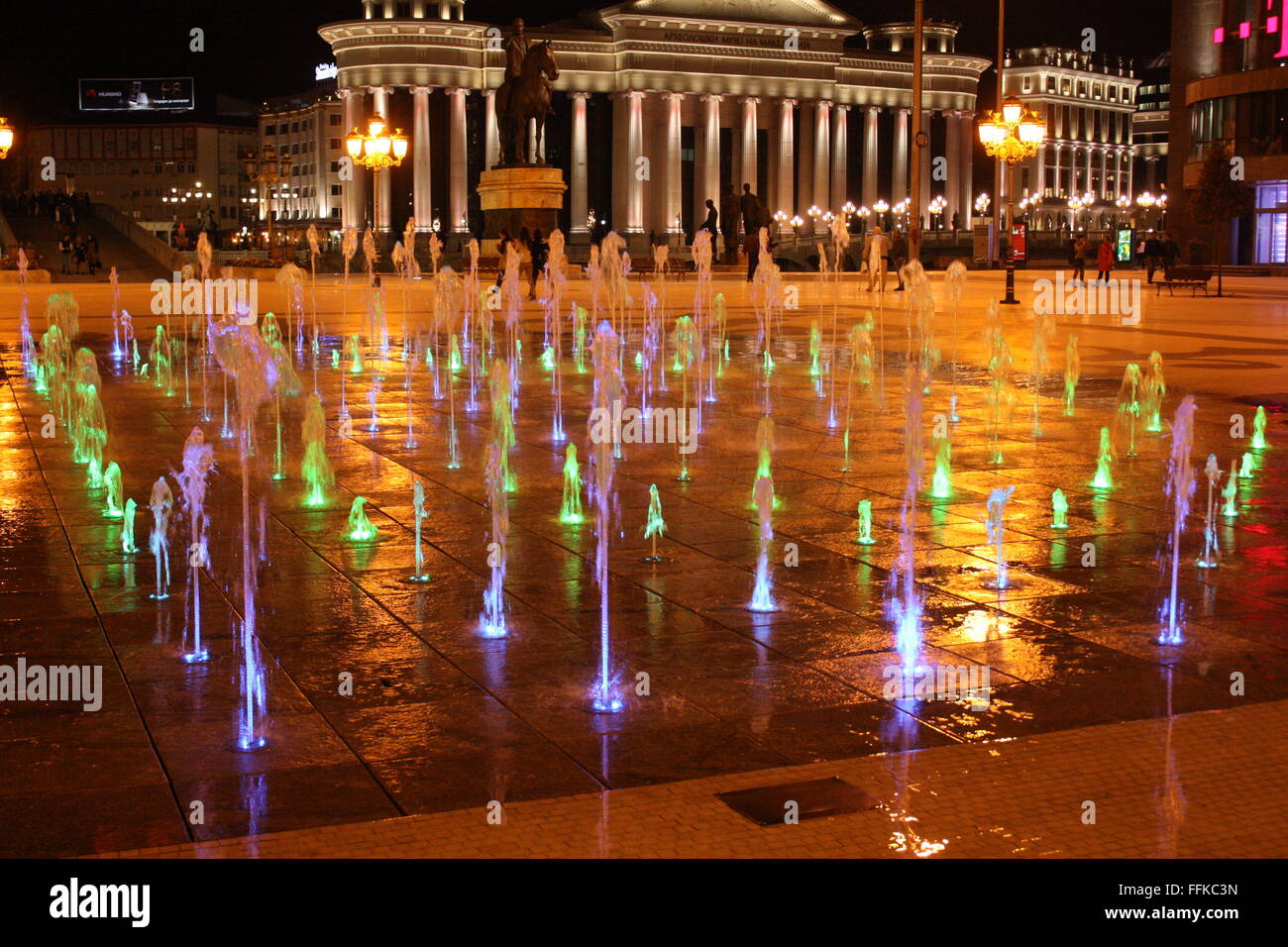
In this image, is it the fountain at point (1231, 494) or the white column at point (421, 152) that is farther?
the white column at point (421, 152)

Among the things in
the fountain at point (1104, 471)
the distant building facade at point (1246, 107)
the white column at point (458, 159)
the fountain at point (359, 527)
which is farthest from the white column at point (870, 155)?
the fountain at point (359, 527)

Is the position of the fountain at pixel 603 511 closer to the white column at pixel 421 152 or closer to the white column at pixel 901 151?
the white column at pixel 421 152

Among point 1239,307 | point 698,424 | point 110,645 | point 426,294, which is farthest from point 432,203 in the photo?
point 110,645

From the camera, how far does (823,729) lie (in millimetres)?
6199

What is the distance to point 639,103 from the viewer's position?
94.7 meters

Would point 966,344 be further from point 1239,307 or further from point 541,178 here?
point 541,178

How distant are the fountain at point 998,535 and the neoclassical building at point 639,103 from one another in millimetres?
80475

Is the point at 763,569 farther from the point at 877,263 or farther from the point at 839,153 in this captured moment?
the point at 839,153

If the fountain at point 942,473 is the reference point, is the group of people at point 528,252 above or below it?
above

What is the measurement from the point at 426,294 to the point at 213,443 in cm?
3039

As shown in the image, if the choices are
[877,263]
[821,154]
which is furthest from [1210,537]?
[821,154]

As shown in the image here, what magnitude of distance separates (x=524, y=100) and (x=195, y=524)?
107ft

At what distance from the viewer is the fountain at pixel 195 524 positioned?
7.46 m

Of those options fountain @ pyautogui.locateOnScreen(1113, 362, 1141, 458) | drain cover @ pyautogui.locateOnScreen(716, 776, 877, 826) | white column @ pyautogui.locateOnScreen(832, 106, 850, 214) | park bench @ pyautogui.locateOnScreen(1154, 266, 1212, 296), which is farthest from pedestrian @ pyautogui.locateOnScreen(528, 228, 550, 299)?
white column @ pyautogui.locateOnScreen(832, 106, 850, 214)
